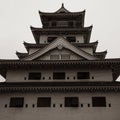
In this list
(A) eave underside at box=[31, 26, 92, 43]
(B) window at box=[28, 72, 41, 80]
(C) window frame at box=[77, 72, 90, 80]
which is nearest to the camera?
(C) window frame at box=[77, 72, 90, 80]

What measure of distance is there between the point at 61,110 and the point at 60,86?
2485 mm

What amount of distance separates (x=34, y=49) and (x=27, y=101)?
9339 millimetres

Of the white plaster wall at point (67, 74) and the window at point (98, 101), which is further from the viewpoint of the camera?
the white plaster wall at point (67, 74)

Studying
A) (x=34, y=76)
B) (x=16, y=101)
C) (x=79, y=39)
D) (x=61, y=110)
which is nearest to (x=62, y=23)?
(x=79, y=39)

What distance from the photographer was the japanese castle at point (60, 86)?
22.5 m

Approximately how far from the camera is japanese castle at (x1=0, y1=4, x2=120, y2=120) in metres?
22.5

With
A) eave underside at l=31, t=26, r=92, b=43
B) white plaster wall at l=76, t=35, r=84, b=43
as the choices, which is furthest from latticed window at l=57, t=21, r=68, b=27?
white plaster wall at l=76, t=35, r=84, b=43

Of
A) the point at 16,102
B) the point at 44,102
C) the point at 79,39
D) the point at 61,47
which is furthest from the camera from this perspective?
the point at 79,39

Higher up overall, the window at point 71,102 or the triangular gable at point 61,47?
the triangular gable at point 61,47

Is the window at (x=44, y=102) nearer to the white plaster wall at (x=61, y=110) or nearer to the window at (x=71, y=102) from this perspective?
the white plaster wall at (x=61, y=110)

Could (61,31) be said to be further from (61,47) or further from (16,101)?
(16,101)

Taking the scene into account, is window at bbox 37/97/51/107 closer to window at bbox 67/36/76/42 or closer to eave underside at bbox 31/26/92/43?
window at bbox 67/36/76/42

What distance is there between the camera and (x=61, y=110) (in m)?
22.6

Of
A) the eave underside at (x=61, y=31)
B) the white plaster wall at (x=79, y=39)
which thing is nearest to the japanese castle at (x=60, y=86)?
the white plaster wall at (x=79, y=39)
